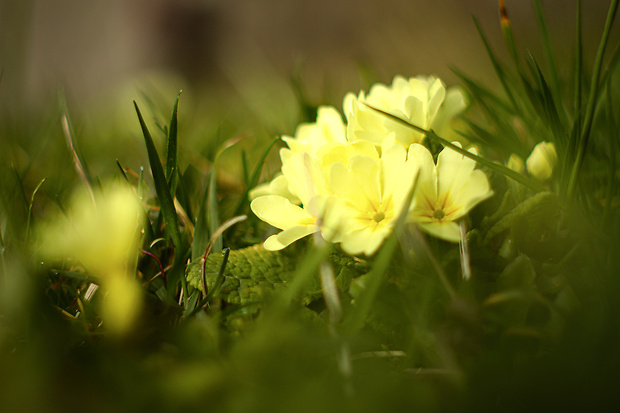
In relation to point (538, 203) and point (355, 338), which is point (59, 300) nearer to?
point (355, 338)

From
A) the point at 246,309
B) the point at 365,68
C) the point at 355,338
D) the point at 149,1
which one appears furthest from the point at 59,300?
the point at 149,1

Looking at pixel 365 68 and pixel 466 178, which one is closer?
pixel 466 178

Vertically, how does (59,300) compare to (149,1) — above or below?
below

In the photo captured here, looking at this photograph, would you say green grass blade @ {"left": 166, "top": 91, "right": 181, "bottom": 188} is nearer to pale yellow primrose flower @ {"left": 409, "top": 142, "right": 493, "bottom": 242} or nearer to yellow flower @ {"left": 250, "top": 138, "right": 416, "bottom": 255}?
yellow flower @ {"left": 250, "top": 138, "right": 416, "bottom": 255}

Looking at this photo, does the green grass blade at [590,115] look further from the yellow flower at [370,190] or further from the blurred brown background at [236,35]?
the blurred brown background at [236,35]

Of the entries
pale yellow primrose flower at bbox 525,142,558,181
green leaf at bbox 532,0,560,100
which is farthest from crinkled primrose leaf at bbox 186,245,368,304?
green leaf at bbox 532,0,560,100

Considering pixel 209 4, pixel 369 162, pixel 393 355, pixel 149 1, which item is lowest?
pixel 393 355

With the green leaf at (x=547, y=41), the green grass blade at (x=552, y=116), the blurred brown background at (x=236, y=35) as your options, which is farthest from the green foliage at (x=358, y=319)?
the blurred brown background at (x=236, y=35)
